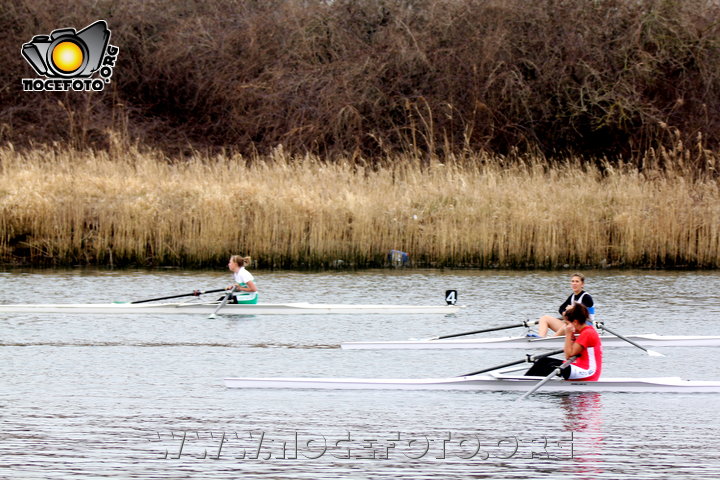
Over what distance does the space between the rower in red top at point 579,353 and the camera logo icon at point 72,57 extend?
2375 cm

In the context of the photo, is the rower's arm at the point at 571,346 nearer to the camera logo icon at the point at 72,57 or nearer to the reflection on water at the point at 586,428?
the reflection on water at the point at 586,428

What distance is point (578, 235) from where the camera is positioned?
20719mm

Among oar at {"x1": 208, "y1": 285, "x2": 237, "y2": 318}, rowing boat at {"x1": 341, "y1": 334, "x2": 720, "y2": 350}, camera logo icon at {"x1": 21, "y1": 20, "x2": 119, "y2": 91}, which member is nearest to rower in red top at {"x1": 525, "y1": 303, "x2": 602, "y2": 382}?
rowing boat at {"x1": 341, "y1": 334, "x2": 720, "y2": 350}

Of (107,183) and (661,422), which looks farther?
(107,183)

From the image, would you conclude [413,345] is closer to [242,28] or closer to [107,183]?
[107,183]

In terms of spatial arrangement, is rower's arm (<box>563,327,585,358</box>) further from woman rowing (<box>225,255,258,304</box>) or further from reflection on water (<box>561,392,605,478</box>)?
woman rowing (<box>225,255,258,304</box>)

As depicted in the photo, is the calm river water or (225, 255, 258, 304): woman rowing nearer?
the calm river water

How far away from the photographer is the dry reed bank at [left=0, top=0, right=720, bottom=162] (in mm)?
29938

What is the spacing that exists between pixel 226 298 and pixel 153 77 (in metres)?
19.7

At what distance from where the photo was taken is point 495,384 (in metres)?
11.2

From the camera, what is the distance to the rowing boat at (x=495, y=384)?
→ 11070 mm

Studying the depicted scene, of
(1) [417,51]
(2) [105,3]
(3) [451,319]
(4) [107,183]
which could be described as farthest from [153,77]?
(3) [451,319]

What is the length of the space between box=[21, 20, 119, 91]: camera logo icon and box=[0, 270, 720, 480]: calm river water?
16131 millimetres

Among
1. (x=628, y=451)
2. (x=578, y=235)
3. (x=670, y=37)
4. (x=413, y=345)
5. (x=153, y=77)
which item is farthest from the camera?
(x=153, y=77)
